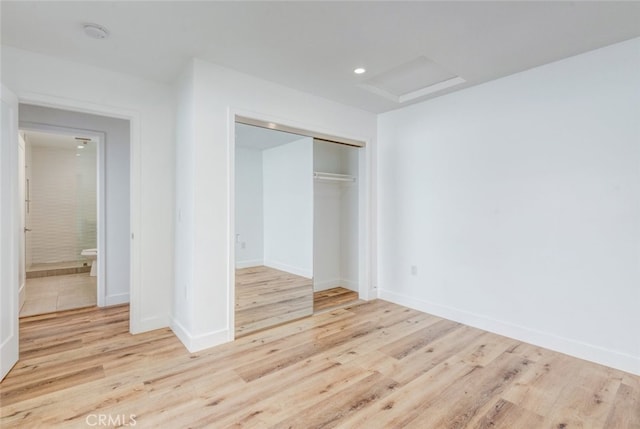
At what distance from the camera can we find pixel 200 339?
2736 millimetres

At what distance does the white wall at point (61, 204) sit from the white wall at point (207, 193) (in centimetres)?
456

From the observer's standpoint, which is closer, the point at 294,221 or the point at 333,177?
the point at 294,221

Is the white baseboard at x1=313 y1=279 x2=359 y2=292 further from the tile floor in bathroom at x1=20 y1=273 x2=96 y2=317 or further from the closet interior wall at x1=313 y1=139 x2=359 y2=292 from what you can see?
the tile floor in bathroom at x1=20 y1=273 x2=96 y2=317

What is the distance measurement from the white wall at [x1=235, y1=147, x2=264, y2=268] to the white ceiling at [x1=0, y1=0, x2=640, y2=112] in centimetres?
128

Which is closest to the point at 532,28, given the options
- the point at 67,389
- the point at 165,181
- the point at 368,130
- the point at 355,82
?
the point at 355,82

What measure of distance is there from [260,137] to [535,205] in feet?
9.70

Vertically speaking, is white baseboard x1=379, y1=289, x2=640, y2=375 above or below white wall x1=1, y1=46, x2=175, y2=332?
below

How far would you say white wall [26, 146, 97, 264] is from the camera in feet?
19.8

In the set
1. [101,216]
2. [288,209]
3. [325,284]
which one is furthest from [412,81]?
[101,216]

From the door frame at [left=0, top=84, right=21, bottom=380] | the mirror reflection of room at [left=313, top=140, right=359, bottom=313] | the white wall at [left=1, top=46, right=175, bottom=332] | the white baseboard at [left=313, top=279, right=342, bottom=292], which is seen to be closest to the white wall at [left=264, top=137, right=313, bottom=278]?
the mirror reflection of room at [left=313, top=140, right=359, bottom=313]

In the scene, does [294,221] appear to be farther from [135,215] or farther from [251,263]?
[135,215]

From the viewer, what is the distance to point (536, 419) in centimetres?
186

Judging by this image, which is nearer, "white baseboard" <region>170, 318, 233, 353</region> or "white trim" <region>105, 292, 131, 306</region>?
"white baseboard" <region>170, 318, 233, 353</region>

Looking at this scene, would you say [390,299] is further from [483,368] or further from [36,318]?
[36,318]
